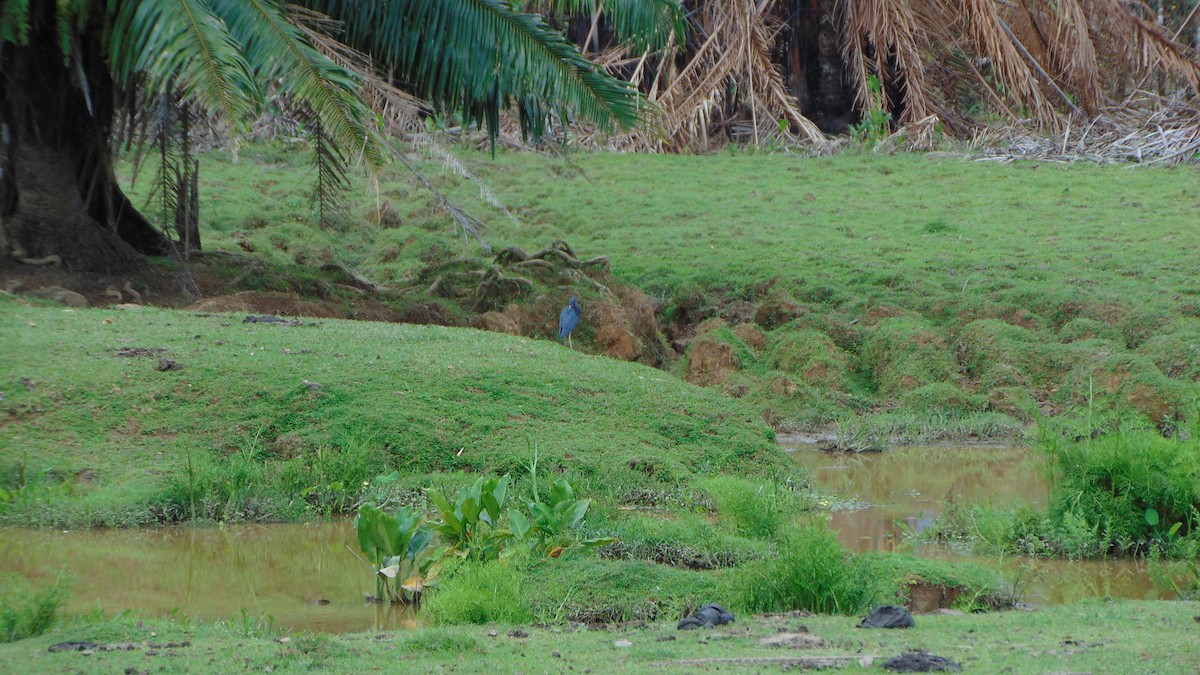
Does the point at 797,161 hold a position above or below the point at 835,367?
above

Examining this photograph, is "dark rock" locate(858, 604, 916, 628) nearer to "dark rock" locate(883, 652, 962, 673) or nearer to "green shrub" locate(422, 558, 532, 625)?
"dark rock" locate(883, 652, 962, 673)

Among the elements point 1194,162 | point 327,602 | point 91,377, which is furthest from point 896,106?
point 327,602

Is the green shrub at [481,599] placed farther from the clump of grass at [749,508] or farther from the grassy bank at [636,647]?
the clump of grass at [749,508]

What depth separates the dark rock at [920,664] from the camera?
3746 millimetres

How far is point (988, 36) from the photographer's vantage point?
1961 centimetres

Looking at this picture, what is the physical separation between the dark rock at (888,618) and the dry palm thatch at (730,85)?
15.7 meters

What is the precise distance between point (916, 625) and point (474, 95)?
7.49 m

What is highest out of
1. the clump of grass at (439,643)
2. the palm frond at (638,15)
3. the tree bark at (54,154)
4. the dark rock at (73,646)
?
the palm frond at (638,15)

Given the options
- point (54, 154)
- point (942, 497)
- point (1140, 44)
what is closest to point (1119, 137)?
point (1140, 44)

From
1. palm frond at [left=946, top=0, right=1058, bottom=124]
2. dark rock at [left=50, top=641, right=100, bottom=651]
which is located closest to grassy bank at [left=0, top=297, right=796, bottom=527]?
dark rock at [left=50, top=641, right=100, bottom=651]

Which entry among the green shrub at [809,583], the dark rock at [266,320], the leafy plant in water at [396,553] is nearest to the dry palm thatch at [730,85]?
the dark rock at [266,320]

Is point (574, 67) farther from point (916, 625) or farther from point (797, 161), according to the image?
point (797, 161)

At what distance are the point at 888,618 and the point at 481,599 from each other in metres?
1.51

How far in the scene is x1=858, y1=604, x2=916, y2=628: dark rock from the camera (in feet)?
14.7
